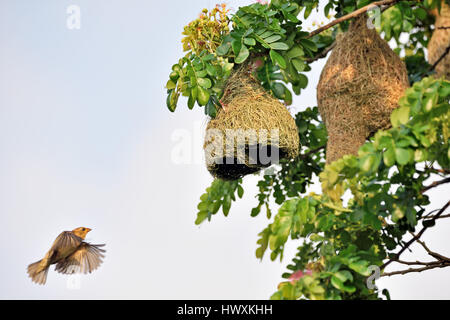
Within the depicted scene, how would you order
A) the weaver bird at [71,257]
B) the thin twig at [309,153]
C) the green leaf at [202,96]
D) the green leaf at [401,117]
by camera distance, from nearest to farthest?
the green leaf at [401,117] → the green leaf at [202,96] → the weaver bird at [71,257] → the thin twig at [309,153]

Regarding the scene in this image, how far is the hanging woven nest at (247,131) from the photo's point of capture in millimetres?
2350

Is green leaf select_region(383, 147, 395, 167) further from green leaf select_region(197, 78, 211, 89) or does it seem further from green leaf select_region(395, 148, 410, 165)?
green leaf select_region(197, 78, 211, 89)

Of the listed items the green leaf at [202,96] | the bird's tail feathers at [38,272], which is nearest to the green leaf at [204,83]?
the green leaf at [202,96]

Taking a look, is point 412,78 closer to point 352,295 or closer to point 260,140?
point 260,140

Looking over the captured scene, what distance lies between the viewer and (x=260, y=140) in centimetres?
234

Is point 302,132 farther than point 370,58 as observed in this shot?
Yes

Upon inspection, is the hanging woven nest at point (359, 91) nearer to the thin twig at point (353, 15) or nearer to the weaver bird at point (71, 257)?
the thin twig at point (353, 15)

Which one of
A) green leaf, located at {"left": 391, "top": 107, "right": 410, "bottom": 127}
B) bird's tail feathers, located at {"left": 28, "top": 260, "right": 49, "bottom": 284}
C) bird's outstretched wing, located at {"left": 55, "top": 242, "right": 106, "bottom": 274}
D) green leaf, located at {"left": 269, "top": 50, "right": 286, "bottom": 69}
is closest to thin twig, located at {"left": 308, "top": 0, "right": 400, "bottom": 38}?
green leaf, located at {"left": 269, "top": 50, "right": 286, "bottom": 69}

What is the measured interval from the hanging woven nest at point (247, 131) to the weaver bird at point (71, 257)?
0.56m

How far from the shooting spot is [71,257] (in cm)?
247

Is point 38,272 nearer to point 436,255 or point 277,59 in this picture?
point 277,59

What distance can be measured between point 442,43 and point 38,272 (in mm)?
2619
